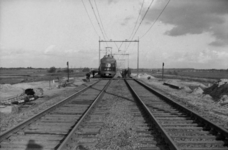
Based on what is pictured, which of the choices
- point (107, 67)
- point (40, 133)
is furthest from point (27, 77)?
point (40, 133)

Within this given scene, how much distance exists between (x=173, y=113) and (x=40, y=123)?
5071mm

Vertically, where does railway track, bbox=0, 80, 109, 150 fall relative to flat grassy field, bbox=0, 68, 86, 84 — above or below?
above

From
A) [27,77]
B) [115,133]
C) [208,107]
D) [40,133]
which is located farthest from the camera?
[27,77]

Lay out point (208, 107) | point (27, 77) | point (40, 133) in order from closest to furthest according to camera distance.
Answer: point (40, 133), point (208, 107), point (27, 77)

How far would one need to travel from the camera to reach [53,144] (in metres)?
4.90

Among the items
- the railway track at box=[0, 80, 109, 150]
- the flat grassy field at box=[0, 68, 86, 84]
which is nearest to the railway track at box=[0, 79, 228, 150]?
the railway track at box=[0, 80, 109, 150]

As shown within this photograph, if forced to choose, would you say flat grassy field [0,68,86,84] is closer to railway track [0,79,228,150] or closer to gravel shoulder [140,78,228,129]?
gravel shoulder [140,78,228,129]

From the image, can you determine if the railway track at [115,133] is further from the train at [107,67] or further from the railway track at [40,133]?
the train at [107,67]

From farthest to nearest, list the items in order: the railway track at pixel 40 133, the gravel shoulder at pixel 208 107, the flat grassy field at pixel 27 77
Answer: the flat grassy field at pixel 27 77, the gravel shoulder at pixel 208 107, the railway track at pixel 40 133

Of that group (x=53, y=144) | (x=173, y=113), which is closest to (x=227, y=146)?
(x=173, y=113)

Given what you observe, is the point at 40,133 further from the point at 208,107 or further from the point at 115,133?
the point at 208,107

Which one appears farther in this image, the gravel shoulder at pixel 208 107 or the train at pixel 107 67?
the train at pixel 107 67

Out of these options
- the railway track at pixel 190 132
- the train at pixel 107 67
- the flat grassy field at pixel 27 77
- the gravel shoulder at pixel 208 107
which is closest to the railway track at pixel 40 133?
the railway track at pixel 190 132

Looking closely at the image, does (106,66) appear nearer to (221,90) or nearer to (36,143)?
(221,90)
